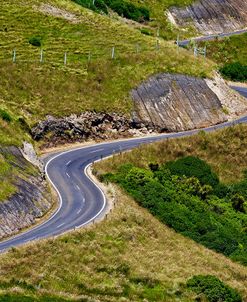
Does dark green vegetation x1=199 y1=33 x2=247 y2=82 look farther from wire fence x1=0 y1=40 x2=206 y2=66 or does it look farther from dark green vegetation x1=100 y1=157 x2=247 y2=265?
dark green vegetation x1=100 y1=157 x2=247 y2=265

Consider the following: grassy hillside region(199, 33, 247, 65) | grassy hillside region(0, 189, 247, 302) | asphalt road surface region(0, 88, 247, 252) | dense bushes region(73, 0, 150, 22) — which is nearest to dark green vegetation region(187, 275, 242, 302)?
grassy hillside region(0, 189, 247, 302)

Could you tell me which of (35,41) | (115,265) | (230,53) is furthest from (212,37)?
(115,265)

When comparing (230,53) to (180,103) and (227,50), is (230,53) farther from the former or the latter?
(180,103)

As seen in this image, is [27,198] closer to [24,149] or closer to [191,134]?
[24,149]

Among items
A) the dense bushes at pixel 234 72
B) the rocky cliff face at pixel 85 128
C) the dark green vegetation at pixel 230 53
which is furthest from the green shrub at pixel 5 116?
the dark green vegetation at pixel 230 53

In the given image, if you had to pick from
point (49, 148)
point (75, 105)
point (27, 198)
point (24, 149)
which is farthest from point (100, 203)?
point (75, 105)

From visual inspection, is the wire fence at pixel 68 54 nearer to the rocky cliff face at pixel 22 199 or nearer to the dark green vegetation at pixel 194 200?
the dark green vegetation at pixel 194 200
